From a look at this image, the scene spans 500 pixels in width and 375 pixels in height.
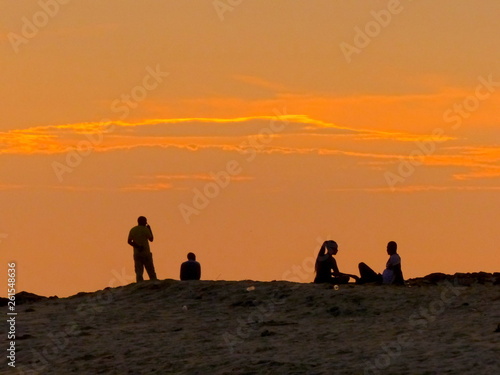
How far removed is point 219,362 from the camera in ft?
73.4

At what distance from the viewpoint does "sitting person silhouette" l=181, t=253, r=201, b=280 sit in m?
31.3

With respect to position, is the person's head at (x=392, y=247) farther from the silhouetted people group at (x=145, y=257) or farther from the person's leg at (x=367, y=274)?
the silhouetted people group at (x=145, y=257)

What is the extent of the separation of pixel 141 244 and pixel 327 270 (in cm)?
496

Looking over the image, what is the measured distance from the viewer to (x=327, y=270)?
96.2 ft

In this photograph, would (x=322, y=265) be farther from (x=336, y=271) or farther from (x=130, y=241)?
(x=130, y=241)

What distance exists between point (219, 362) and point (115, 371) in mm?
2052

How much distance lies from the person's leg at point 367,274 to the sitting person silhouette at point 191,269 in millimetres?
4534

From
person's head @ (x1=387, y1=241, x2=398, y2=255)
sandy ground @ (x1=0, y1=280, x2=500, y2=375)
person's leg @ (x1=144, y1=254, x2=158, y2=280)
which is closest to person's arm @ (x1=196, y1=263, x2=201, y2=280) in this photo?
person's leg @ (x1=144, y1=254, x2=158, y2=280)

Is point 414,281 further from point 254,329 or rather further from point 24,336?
point 24,336

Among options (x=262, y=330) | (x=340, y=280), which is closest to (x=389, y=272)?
(x=340, y=280)

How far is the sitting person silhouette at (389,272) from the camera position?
28703mm

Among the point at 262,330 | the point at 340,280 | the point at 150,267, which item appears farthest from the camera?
the point at 150,267

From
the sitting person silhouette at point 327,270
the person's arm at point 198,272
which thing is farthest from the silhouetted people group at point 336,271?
the person's arm at point 198,272

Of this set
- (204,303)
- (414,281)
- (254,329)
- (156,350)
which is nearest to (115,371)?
(156,350)
